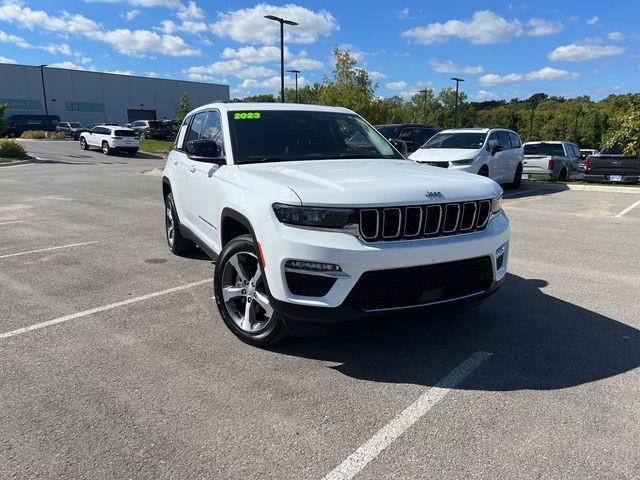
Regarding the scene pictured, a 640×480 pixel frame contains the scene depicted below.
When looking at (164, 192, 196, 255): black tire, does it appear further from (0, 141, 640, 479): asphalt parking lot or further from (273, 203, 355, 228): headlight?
(273, 203, 355, 228): headlight

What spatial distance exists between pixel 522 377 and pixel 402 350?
33.4 inches

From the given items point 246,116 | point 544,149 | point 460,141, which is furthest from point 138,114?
point 246,116

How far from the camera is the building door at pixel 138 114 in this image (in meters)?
79.1

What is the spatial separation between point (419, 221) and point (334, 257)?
0.65 meters

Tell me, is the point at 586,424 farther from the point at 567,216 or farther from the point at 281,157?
the point at 567,216

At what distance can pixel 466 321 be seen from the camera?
14.0 ft

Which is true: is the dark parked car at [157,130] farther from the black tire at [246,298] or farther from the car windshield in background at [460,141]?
the black tire at [246,298]

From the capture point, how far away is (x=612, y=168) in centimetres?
1571

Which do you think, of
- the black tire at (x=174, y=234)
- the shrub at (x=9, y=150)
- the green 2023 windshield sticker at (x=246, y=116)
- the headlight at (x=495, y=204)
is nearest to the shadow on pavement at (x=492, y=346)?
the headlight at (x=495, y=204)

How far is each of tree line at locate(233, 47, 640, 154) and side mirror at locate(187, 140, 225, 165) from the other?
15.9m

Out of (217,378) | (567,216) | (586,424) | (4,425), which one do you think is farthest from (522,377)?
(567,216)

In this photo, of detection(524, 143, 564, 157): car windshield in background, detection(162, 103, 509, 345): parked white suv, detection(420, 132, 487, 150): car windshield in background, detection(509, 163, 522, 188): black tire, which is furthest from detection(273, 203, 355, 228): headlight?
detection(524, 143, 564, 157): car windshield in background

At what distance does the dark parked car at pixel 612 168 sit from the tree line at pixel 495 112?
62 cm

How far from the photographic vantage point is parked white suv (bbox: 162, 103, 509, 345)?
3.09 metres
